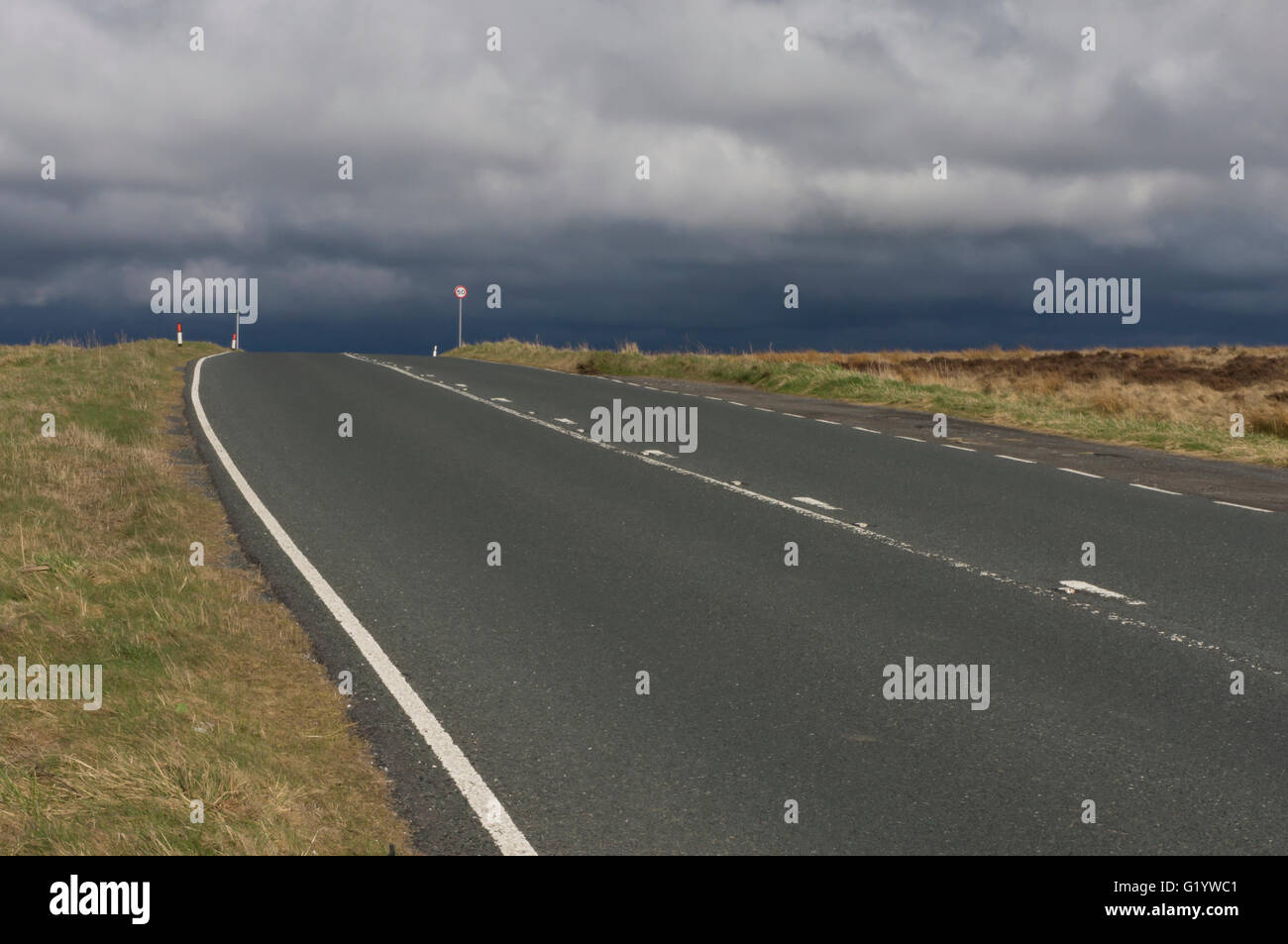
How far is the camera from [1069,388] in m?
31.5

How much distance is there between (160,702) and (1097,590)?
628 centimetres

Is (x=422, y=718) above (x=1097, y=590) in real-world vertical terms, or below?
below

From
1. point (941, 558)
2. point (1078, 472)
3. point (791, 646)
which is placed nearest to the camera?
point (791, 646)

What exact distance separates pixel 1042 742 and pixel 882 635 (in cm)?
174

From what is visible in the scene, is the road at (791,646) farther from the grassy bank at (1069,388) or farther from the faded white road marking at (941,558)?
the grassy bank at (1069,388)

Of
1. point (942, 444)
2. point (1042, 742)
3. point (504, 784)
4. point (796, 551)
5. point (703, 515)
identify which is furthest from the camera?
point (942, 444)

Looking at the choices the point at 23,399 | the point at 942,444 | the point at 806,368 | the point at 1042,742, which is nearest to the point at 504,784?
the point at 1042,742

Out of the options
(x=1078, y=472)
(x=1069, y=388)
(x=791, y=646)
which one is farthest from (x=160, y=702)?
(x=1069, y=388)

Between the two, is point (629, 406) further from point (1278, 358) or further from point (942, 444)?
point (1278, 358)

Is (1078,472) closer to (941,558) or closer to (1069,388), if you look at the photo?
(941,558)

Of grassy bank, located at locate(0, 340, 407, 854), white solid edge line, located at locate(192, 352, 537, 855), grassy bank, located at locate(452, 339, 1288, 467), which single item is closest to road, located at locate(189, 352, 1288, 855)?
white solid edge line, located at locate(192, 352, 537, 855)

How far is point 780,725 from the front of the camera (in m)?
5.45

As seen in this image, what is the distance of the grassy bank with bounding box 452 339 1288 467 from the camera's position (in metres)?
19.2

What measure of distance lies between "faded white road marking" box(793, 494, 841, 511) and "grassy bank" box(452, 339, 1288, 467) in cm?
823
